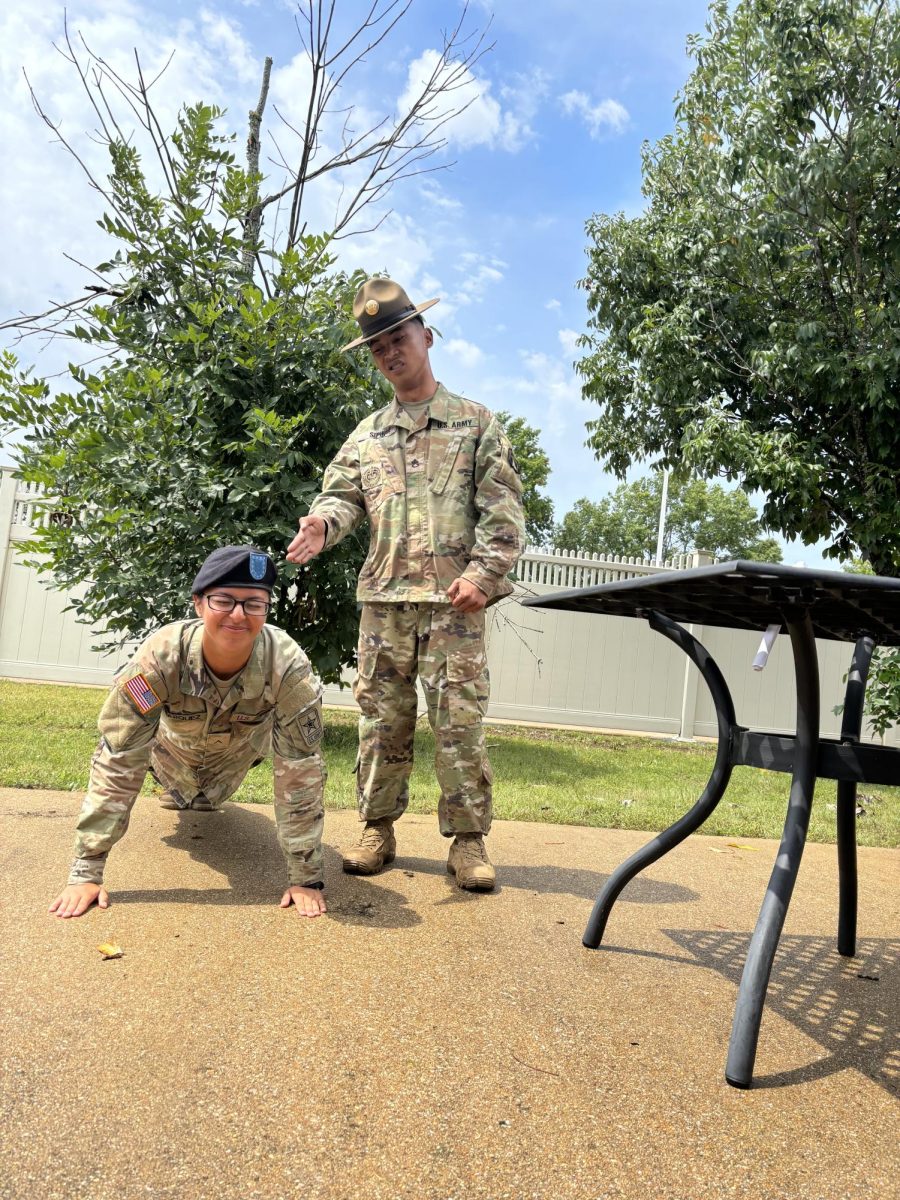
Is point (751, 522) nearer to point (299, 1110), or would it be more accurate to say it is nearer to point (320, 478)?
point (320, 478)

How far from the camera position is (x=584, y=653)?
10.5m

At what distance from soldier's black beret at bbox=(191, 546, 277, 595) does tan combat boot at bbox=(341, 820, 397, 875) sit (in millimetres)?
966

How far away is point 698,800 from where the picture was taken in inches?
84.1

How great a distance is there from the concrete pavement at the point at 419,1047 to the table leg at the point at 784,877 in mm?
A: 70

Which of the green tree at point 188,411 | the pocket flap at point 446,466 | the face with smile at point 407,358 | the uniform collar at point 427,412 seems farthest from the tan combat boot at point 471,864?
the green tree at point 188,411

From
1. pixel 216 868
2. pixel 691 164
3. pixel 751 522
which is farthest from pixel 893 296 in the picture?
pixel 751 522

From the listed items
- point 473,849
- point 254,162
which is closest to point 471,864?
point 473,849

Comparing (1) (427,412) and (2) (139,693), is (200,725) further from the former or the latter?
(1) (427,412)

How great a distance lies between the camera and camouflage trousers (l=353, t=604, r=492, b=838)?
2.73 metres

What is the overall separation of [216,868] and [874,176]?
8.67m

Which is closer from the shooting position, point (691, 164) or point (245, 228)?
point (245, 228)

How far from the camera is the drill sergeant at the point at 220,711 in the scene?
2.29 metres

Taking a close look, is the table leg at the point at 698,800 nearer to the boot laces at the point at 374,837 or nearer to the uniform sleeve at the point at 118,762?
the boot laces at the point at 374,837

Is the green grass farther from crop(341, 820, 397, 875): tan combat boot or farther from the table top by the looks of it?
the table top
